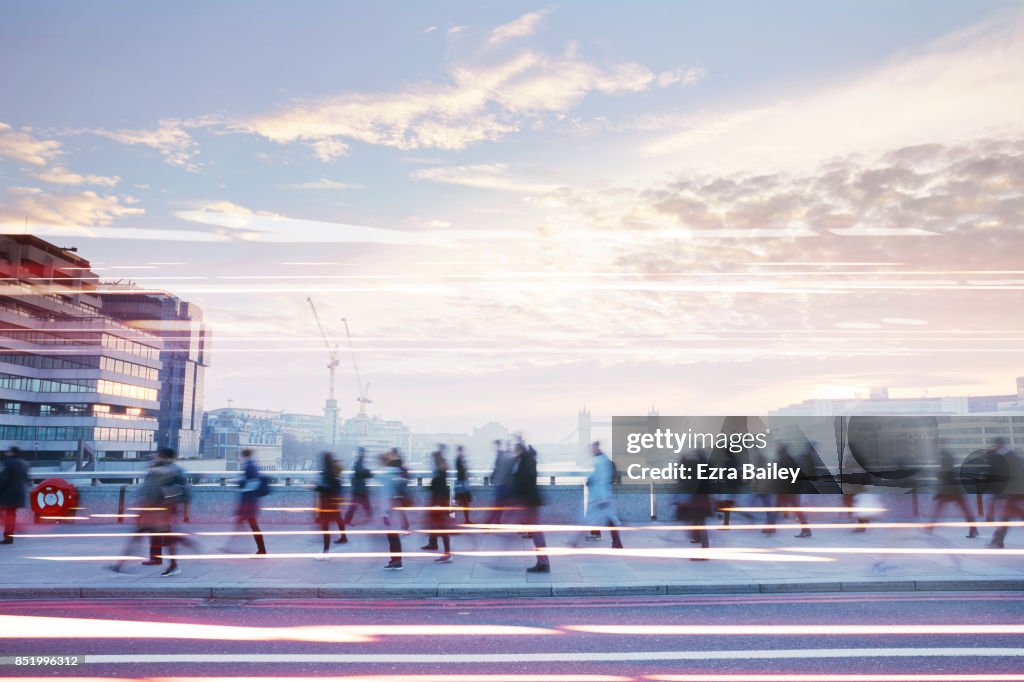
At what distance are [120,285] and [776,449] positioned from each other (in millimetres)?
139517

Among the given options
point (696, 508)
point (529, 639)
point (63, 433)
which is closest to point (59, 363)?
point (63, 433)

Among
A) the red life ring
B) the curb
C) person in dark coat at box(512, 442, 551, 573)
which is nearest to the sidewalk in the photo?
the curb

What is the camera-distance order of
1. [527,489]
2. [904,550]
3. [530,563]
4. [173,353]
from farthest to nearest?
[173,353]
[904,550]
[530,563]
[527,489]

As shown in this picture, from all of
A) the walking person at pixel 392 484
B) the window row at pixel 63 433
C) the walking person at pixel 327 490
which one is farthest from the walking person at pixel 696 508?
the window row at pixel 63 433

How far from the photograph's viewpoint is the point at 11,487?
47.5ft

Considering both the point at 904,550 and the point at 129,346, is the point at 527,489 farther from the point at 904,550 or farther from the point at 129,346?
the point at 129,346

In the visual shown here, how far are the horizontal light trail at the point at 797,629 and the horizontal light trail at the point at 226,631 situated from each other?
77 centimetres

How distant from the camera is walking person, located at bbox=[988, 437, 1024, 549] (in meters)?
13.1

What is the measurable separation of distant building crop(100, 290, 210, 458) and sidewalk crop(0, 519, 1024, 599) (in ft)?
416

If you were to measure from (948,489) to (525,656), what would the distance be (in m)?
11.8

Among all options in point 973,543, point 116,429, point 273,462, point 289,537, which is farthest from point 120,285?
point 973,543

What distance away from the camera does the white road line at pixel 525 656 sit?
271 inches

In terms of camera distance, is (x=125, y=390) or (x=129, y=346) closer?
(x=125, y=390)

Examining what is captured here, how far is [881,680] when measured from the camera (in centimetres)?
619
